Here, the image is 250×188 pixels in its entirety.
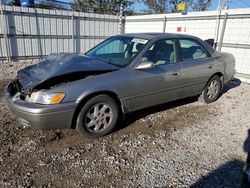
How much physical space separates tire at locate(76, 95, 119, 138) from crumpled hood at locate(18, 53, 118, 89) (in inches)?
19.0

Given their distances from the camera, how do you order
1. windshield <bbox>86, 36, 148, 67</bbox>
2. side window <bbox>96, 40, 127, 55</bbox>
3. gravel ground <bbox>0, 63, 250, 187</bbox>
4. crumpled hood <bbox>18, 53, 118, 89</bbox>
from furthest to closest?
side window <bbox>96, 40, 127, 55</bbox>
windshield <bbox>86, 36, 148, 67</bbox>
crumpled hood <bbox>18, 53, 118, 89</bbox>
gravel ground <bbox>0, 63, 250, 187</bbox>

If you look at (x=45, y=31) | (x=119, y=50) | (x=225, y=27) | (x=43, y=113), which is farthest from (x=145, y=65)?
(x=45, y=31)

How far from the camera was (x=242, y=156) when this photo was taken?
295 cm

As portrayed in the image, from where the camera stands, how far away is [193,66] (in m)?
4.22

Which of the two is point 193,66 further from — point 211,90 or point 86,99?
point 86,99

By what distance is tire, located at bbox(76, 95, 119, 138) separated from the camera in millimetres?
3031

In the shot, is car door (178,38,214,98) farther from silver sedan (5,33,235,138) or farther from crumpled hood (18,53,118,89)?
crumpled hood (18,53,118,89)

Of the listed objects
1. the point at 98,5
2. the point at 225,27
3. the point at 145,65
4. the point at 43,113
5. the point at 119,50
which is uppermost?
the point at 98,5

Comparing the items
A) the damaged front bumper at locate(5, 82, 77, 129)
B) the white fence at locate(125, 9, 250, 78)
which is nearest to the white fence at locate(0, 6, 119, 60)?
the white fence at locate(125, 9, 250, 78)

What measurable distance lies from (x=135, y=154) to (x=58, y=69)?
167 centimetres

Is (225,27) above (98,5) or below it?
below

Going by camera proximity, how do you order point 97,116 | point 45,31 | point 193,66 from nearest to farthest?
point 97,116, point 193,66, point 45,31

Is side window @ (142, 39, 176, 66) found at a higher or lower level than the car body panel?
higher

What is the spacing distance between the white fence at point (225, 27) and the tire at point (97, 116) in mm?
5680
